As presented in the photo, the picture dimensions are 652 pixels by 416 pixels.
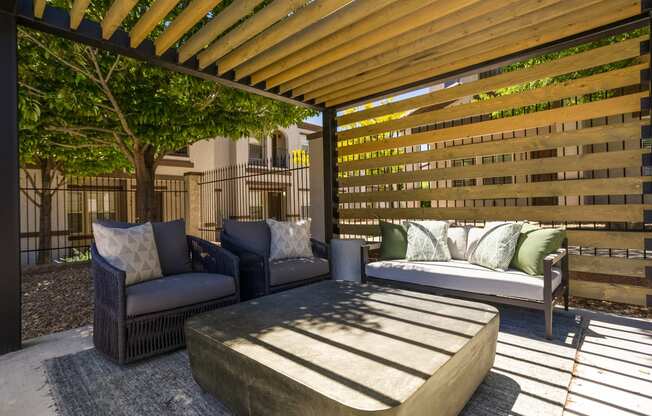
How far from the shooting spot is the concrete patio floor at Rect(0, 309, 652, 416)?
6.06 feet

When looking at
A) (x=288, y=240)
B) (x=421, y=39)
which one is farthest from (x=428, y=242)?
(x=421, y=39)

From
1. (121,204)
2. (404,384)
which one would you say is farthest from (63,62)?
(121,204)

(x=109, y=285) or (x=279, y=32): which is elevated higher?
(x=279, y=32)

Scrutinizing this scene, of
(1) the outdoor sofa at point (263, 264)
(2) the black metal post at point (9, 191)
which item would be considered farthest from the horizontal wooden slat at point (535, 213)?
(2) the black metal post at point (9, 191)

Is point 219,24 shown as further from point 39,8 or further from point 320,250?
point 320,250

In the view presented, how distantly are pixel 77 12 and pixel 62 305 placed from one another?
10.6 feet

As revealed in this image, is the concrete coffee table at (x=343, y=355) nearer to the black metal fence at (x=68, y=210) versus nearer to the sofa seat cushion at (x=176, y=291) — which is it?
the sofa seat cushion at (x=176, y=291)

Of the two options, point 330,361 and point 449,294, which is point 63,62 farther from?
point 449,294

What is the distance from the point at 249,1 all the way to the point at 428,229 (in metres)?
2.88

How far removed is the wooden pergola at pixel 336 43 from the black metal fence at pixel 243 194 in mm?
5145

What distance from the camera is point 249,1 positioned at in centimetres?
267

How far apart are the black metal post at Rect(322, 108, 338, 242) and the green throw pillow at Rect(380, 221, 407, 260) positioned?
1486 millimetres

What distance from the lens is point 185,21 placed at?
2893 mm

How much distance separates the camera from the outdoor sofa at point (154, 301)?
7.57 ft
